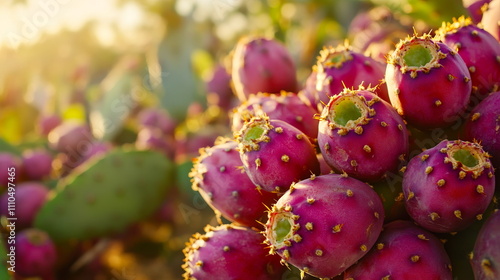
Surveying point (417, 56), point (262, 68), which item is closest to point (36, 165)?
point (262, 68)

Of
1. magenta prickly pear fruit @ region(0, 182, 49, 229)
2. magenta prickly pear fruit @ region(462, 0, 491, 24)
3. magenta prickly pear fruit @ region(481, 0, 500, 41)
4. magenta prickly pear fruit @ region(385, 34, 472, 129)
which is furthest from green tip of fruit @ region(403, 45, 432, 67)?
magenta prickly pear fruit @ region(0, 182, 49, 229)

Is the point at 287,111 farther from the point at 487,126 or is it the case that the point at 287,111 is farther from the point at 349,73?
the point at 487,126

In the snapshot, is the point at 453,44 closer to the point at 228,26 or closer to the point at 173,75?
the point at 173,75

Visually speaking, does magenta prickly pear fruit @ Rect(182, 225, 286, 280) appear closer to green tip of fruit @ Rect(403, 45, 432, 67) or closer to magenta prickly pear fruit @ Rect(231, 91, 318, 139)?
magenta prickly pear fruit @ Rect(231, 91, 318, 139)

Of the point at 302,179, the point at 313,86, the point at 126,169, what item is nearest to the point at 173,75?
the point at 126,169

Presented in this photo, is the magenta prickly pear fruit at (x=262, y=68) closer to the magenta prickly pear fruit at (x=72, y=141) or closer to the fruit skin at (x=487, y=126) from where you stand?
the fruit skin at (x=487, y=126)

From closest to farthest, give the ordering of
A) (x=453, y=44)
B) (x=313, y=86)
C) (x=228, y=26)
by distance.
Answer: (x=453, y=44) < (x=313, y=86) < (x=228, y=26)
